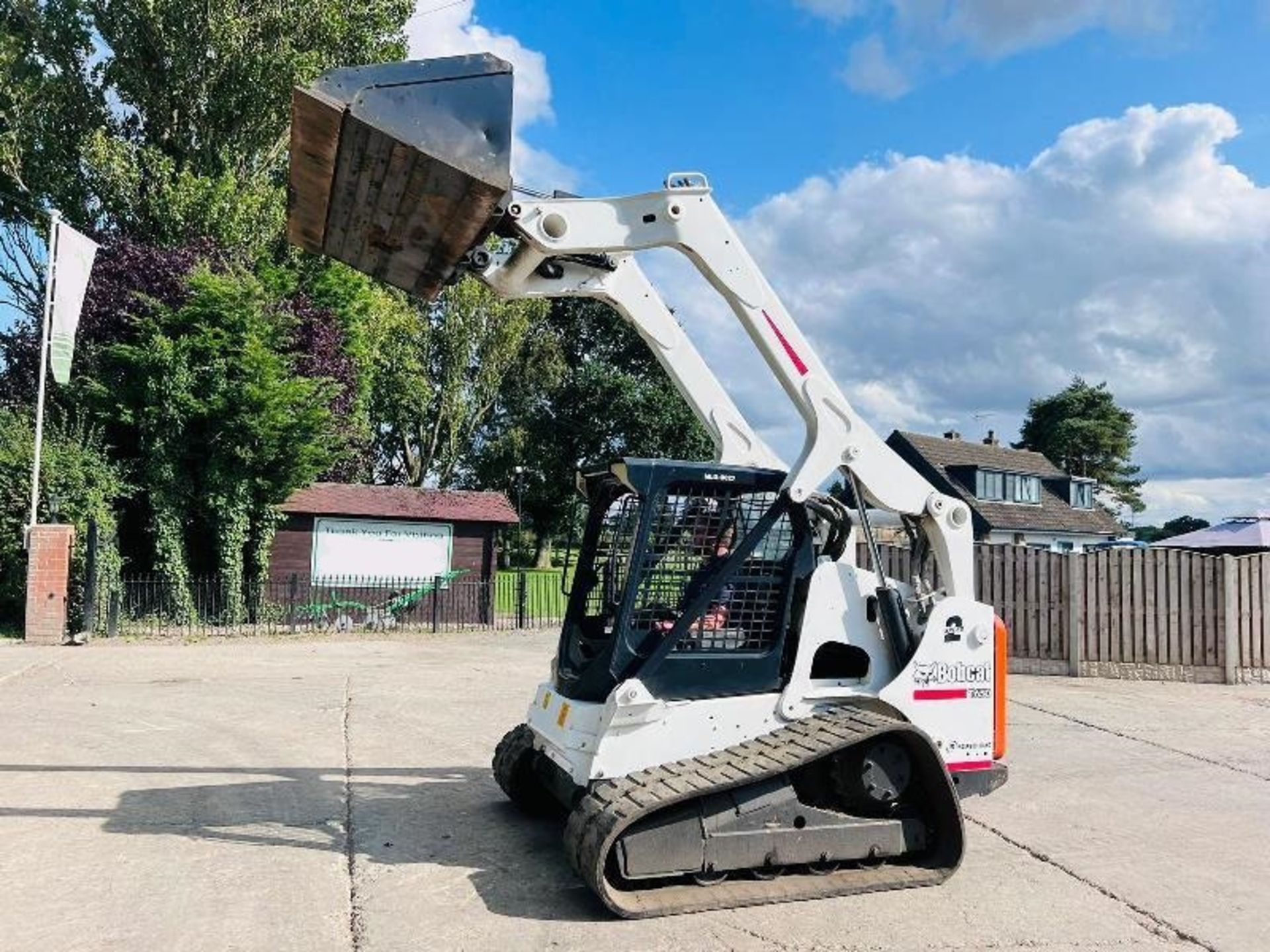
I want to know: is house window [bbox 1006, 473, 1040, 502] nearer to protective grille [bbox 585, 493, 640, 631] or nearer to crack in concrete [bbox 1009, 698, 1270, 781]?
crack in concrete [bbox 1009, 698, 1270, 781]

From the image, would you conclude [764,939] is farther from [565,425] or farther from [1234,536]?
[565,425]

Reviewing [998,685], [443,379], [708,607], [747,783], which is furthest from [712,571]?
[443,379]

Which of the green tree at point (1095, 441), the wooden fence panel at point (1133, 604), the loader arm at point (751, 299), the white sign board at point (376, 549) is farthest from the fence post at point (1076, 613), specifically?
the green tree at point (1095, 441)

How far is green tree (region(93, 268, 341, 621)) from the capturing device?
Answer: 1739 centimetres

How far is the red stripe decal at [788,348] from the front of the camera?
5.47 meters

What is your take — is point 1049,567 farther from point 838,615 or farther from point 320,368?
point 320,368

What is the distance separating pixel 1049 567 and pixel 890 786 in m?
9.30

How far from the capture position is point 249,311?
58.9 ft

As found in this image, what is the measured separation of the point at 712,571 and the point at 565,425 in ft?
115

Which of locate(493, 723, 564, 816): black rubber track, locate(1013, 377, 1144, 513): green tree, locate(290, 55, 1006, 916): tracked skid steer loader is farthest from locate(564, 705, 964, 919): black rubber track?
locate(1013, 377, 1144, 513): green tree

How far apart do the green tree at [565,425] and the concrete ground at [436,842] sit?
2890 cm

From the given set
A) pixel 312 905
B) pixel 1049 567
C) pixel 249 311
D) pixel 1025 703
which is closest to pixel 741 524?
pixel 312 905

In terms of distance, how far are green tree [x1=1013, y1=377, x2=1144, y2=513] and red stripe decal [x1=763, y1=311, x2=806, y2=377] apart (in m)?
71.6

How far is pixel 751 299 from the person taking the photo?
214 inches
